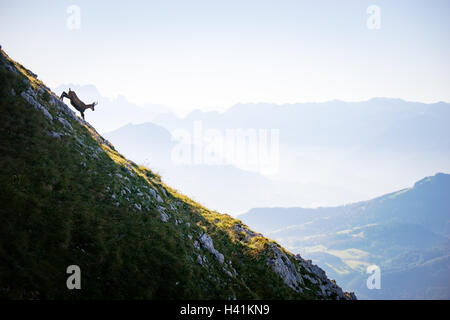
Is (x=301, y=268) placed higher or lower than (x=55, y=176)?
lower

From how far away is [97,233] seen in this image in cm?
1761

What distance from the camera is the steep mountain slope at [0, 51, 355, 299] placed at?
586 inches

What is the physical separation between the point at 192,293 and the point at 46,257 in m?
8.53

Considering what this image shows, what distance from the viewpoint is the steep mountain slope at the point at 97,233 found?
1488 cm

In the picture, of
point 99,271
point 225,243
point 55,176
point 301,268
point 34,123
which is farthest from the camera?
point 301,268

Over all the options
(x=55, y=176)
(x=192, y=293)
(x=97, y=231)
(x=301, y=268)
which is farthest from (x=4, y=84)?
(x=301, y=268)
